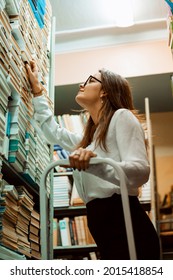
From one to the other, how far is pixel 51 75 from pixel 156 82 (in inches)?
Result: 58.8

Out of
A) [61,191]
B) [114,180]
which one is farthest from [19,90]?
[61,191]

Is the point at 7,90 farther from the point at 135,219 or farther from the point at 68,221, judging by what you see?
the point at 68,221

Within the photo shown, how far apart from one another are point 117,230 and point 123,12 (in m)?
2.57

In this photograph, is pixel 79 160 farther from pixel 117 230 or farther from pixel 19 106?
pixel 19 106

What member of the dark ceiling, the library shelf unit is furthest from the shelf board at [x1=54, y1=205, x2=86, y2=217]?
the dark ceiling

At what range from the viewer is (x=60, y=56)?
3.79m

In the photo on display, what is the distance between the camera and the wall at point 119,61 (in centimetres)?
357

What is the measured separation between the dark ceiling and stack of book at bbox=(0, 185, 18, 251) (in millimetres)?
2185

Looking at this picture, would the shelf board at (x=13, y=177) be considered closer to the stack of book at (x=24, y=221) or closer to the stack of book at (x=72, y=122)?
the stack of book at (x=24, y=221)

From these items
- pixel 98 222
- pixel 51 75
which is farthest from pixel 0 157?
pixel 51 75

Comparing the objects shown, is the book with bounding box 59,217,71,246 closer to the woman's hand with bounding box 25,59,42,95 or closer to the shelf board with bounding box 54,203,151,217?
the shelf board with bounding box 54,203,151,217

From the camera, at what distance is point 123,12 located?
11.5ft

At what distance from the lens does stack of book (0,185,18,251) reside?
58.9 inches

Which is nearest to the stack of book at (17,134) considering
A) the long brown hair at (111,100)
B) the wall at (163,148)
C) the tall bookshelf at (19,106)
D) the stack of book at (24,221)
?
the tall bookshelf at (19,106)
